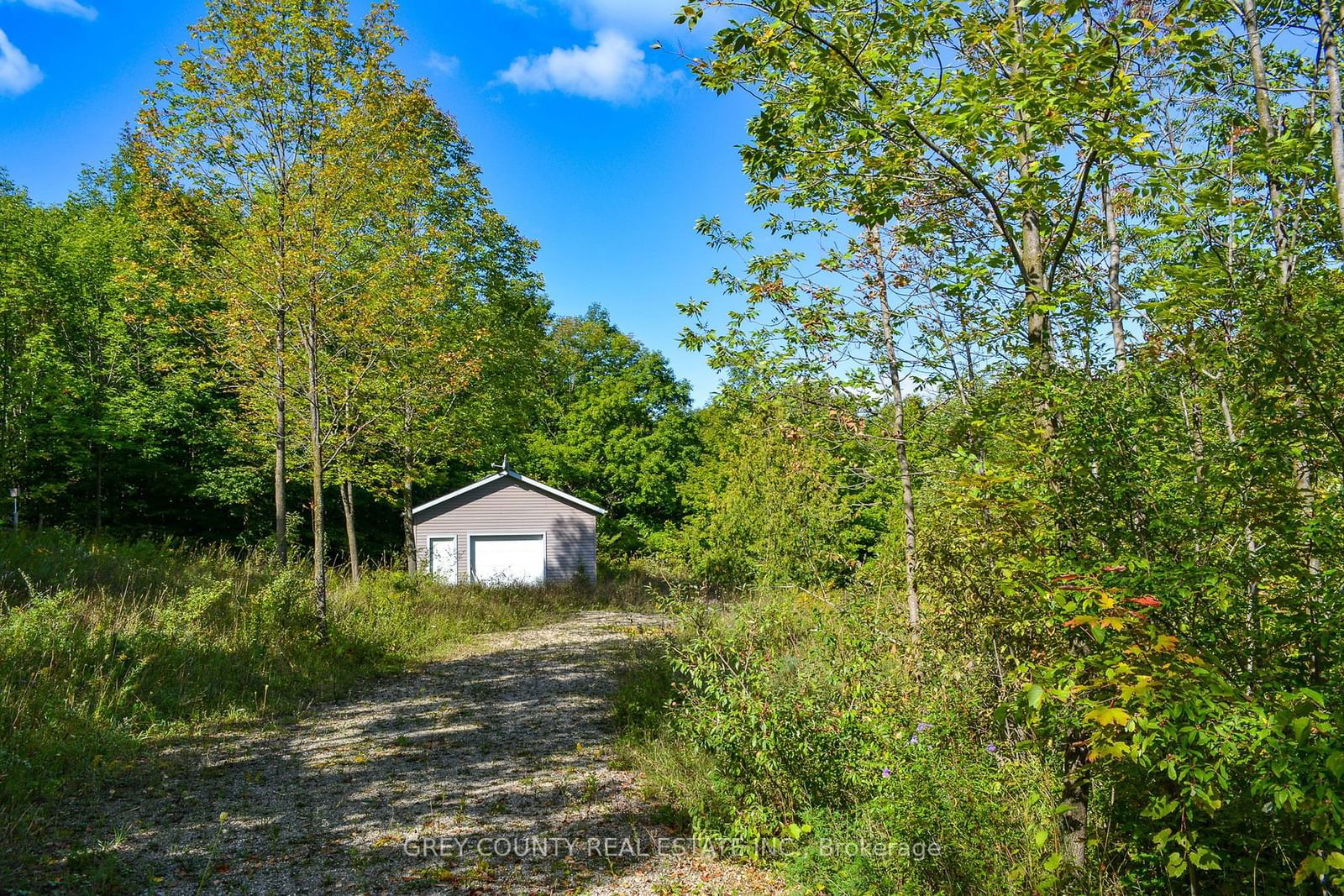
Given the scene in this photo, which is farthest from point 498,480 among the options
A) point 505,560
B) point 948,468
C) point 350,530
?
point 948,468

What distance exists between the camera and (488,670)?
32.2 feet

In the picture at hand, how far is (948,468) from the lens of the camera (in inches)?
186

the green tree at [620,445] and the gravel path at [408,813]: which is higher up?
the green tree at [620,445]

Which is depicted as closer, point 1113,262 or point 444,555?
point 1113,262

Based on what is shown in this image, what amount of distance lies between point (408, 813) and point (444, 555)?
51.5 feet

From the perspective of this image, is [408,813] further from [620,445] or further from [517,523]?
[620,445]

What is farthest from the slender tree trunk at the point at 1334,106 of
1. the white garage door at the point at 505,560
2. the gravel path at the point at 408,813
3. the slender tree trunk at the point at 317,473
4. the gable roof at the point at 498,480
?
the white garage door at the point at 505,560

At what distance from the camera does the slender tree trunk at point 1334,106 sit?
288 centimetres

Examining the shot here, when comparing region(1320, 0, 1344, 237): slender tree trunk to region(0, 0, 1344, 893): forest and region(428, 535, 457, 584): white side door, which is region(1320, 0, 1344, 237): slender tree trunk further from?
region(428, 535, 457, 584): white side door

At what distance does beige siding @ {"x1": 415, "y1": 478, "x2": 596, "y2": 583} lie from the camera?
20391 millimetres

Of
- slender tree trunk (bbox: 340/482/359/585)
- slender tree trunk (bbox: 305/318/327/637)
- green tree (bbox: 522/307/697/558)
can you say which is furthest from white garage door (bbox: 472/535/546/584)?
slender tree trunk (bbox: 305/318/327/637)

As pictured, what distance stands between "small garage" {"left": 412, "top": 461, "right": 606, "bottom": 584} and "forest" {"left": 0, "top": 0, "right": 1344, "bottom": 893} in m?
8.61

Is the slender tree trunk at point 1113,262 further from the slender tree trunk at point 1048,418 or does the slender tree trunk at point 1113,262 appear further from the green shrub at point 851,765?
the green shrub at point 851,765

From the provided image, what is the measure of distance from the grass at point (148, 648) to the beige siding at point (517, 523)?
7.24 metres
